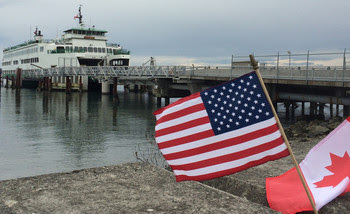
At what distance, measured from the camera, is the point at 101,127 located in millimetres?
26156

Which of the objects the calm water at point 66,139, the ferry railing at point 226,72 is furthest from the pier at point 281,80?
the calm water at point 66,139

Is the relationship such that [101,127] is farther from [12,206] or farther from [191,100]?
[191,100]

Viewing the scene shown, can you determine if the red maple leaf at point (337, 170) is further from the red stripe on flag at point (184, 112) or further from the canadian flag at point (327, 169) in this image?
the red stripe on flag at point (184, 112)

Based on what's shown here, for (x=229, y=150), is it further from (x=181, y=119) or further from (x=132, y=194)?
(x=132, y=194)

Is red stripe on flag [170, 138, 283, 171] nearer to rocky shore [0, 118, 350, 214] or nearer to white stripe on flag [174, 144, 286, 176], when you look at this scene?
white stripe on flag [174, 144, 286, 176]

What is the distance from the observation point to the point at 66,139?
21.2 m

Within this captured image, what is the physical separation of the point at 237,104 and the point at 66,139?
17.5 m

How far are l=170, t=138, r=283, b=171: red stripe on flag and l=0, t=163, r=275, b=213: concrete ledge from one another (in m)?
1.32

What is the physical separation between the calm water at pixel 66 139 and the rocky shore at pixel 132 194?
6052 mm

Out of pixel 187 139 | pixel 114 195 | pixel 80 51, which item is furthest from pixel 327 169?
pixel 80 51

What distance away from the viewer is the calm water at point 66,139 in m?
15.3

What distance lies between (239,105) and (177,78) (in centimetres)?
3131

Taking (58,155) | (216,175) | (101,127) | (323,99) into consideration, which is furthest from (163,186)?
(101,127)

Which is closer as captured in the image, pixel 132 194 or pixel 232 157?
pixel 232 157
